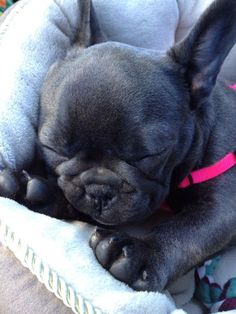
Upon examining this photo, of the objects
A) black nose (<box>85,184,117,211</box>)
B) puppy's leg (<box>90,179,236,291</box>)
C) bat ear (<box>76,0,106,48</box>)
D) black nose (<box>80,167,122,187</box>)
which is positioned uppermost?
bat ear (<box>76,0,106,48</box>)

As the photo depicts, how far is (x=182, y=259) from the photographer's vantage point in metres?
1.28

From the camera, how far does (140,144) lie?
121 cm

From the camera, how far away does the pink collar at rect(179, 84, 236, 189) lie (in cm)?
145

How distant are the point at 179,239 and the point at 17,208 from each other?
388 millimetres

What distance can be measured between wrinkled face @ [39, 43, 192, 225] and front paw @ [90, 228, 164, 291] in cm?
11

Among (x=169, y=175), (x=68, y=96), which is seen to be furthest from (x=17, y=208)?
(x=169, y=175)

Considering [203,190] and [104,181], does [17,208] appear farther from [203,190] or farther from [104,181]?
[203,190]

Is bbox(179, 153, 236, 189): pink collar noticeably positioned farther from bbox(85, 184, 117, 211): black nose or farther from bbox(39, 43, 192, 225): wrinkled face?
bbox(85, 184, 117, 211): black nose

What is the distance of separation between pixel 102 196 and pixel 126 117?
0.20 m

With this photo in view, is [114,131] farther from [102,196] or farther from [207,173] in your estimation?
[207,173]

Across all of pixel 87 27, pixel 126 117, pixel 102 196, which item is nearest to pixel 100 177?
pixel 102 196

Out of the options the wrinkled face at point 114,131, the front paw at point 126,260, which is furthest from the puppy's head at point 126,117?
the front paw at point 126,260

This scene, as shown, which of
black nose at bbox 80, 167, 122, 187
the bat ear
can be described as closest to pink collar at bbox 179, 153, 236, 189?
black nose at bbox 80, 167, 122, 187

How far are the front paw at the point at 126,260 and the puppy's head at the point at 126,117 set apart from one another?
4.4 inches
